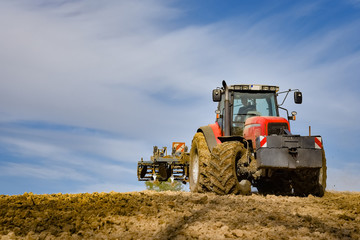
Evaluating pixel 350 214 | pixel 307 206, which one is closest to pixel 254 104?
pixel 307 206

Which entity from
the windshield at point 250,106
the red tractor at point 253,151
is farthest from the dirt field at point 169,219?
the windshield at point 250,106

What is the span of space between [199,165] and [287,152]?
2225 mm

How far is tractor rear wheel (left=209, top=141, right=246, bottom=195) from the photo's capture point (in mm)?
8578

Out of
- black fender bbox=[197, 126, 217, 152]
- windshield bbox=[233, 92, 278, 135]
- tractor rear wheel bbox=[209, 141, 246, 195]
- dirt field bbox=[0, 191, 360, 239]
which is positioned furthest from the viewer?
windshield bbox=[233, 92, 278, 135]

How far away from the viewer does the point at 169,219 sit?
6012 mm

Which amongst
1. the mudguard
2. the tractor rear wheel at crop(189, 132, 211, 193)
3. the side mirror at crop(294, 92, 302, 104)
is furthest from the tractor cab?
the mudguard

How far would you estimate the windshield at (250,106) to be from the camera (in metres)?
10.5

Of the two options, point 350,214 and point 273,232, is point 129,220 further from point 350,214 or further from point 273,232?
point 350,214

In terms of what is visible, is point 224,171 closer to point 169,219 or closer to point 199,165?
point 199,165

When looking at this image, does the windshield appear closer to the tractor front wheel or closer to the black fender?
the black fender

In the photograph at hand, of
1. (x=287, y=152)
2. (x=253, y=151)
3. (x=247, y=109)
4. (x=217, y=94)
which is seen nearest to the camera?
(x=287, y=152)

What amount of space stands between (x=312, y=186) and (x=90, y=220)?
5845 mm

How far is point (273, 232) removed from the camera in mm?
5379

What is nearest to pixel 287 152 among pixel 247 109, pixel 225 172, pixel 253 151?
pixel 253 151
